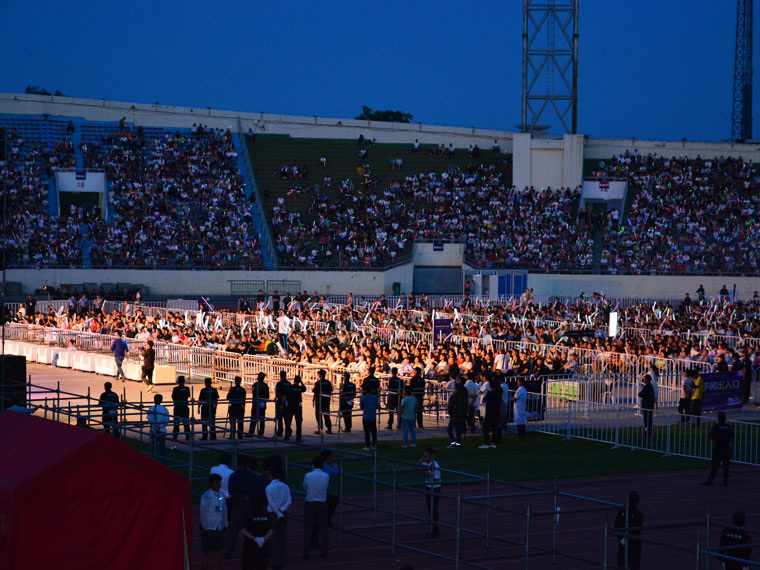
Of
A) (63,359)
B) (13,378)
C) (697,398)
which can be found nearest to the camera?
(13,378)

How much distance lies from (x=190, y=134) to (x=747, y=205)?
113 ft

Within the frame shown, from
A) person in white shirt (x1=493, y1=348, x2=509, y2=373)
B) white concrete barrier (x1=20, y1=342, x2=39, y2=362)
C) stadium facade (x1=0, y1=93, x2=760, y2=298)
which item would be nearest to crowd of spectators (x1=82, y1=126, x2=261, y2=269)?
stadium facade (x1=0, y1=93, x2=760, y2=298)

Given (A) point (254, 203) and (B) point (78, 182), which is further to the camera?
(A) point (254, 203)

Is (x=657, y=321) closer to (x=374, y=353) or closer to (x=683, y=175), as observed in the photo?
(x=374, y=353)

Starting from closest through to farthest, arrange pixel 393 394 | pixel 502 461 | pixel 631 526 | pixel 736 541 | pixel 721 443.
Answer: pixel 736 541, pixel 631 526, pixel 721 443, pixel 502 461, pixel 393 394

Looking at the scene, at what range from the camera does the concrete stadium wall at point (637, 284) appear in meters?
55.9

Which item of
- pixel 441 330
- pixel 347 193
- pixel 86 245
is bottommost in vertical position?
pixel 441 330

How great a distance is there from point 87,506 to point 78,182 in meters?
49.8

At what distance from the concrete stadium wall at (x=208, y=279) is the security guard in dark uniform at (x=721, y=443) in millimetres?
38005

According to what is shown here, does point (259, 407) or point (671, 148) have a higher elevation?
point (671, 148)

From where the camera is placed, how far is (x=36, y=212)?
54.7 m

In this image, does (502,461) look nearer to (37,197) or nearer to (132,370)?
(132,370)

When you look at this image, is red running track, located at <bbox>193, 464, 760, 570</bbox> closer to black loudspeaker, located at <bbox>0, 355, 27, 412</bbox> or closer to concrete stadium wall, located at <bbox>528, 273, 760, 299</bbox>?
black loudspeaker, located at <bbox>0, 355, 27, 412</bbox>

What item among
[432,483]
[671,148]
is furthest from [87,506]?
[671,148]
